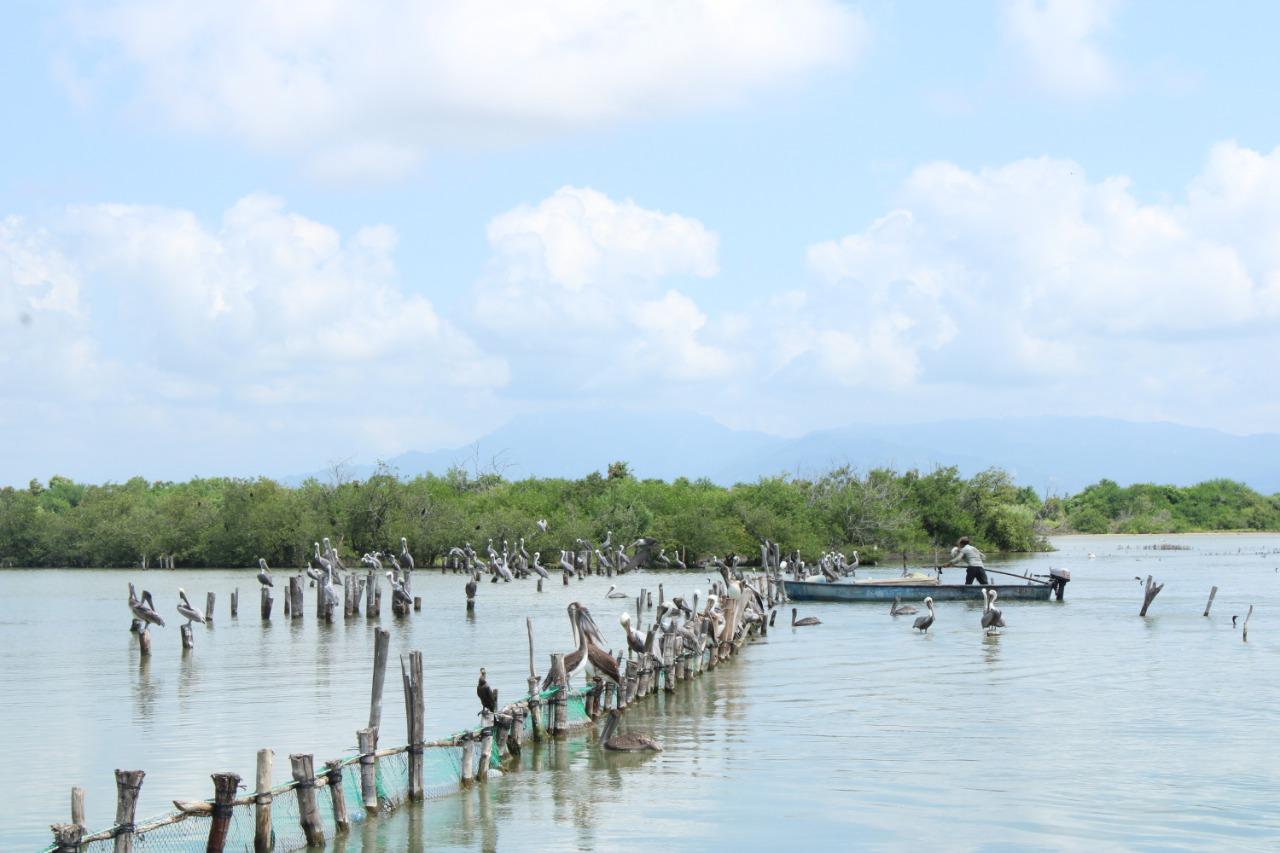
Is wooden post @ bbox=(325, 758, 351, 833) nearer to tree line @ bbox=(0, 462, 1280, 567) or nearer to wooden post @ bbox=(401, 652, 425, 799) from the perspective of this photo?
wooden post @ bbox=(401, 652, 425, 799)

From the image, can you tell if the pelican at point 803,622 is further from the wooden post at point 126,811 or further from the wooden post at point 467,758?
the wooden post at point 126,811

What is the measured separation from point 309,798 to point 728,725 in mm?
7865

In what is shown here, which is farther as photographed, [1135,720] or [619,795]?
[1135,720]

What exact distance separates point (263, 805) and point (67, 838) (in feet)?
7.15

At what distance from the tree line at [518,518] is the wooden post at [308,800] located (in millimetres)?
50025

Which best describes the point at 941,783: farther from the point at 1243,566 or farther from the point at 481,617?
the point at 1243,566

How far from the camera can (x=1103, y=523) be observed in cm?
11306

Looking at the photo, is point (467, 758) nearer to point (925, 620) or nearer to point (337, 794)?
point (337, 794)

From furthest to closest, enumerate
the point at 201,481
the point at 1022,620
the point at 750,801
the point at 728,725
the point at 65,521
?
the point at 201,481 → the point at 65,521 → the point at 1022,620 → the point at 728,725 → the point at 750,801

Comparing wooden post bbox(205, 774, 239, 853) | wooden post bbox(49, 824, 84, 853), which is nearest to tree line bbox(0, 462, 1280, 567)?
wooden post bbox(205, 774, 239, 853)

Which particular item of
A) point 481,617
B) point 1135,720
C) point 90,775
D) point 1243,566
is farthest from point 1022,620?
point 1243,566

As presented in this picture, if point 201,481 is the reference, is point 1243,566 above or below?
below

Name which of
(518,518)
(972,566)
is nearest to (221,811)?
(972,566)

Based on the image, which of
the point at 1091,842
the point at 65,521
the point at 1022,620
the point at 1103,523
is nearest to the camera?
the point at 1091,842
